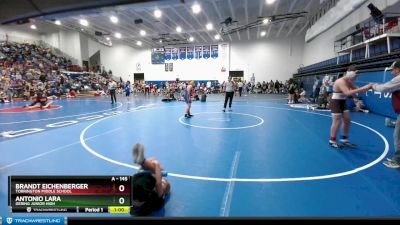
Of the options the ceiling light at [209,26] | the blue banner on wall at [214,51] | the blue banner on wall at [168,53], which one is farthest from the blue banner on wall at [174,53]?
the ceiling light at [209,26]

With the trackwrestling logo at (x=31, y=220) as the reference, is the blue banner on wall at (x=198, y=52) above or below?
above

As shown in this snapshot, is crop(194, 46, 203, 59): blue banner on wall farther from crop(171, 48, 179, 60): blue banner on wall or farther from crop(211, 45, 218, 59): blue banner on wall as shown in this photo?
crop(171, 48, 179, 60): blue banner on wall

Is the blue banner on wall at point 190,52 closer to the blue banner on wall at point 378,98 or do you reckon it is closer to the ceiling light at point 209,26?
the ceiling light at point 209,26

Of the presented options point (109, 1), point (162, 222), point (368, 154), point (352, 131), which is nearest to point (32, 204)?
point (162, 222)

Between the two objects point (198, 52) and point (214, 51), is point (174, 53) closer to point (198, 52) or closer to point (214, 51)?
point (198, 52)

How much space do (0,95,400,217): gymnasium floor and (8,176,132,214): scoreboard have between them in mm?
1194

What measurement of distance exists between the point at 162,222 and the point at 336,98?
568 centimetres

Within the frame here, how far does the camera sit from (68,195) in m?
1.09

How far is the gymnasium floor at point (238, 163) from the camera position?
9.98 feet

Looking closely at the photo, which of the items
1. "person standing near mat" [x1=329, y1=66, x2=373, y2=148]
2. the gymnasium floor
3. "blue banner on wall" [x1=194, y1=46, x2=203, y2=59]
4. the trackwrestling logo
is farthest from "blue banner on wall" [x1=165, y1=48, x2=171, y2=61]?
the trackwrestling logo

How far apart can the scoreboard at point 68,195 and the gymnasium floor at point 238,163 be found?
47.0 inches

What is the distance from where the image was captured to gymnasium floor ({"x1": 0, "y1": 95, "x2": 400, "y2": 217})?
9.98 ft

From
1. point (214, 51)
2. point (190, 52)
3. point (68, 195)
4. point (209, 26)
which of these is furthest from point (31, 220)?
point (190, 52)

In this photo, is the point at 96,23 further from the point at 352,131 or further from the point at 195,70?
the point at 352,131
